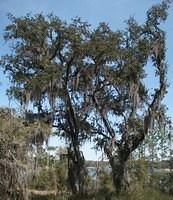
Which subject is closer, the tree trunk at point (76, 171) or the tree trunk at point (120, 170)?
the tree trunk at point (120, 170)

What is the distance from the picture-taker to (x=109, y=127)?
21953 mm

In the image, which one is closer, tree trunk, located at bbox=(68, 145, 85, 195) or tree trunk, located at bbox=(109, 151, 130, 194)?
tree trunk, located at bbox=(109, 151, 130, 194)

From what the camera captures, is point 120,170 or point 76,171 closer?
point 120,170

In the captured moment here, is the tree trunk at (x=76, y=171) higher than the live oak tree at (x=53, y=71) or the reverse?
the reverse

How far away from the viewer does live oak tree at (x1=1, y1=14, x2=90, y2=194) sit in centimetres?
2034

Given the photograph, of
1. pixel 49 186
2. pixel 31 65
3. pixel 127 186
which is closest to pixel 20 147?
pixel 31 65

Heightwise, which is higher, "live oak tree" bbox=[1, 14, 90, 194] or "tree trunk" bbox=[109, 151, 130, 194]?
"live oak tree" bbox=[1, 14, 90, 194]

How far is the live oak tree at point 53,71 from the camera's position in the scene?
2034 centimetres

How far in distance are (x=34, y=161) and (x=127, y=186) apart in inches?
240

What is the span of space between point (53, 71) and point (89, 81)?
193 cm

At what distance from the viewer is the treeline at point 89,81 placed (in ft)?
67.5

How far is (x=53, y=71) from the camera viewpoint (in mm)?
20203

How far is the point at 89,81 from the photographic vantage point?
21281mm

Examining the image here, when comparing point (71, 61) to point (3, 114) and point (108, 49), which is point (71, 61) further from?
point (3, 114)
